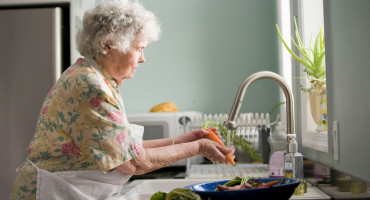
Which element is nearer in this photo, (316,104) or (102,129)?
(102,129)

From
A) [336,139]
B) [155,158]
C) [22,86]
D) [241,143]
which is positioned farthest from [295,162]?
[22,86]

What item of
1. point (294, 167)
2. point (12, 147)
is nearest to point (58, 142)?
point (294, 167)

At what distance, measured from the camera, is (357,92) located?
4.16ft

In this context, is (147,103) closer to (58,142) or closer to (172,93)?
(172,93)

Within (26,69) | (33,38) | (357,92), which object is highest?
(33,38)

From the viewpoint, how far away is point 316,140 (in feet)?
6.44

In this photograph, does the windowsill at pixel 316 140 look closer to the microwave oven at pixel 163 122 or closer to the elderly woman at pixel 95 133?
the elderly woman at pixel 95 133

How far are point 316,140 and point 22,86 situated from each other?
4.92 feet

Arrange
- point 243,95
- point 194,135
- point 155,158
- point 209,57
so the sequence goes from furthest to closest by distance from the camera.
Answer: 1. point 209,57
2. point 194,135
3. point 155,158
4. point 243,95

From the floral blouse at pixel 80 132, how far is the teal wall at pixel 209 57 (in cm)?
190

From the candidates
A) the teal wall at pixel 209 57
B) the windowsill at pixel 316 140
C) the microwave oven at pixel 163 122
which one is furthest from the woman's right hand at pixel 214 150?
the teal wall at pixel 209 57

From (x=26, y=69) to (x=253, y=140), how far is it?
1.24 meters

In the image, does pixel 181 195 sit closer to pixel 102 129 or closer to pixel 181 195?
pixel 181 195

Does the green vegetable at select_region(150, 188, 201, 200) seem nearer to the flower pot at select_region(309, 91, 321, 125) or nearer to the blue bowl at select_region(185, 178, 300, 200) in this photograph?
the blue bowl at select_region(185, 178, 300, 200)
